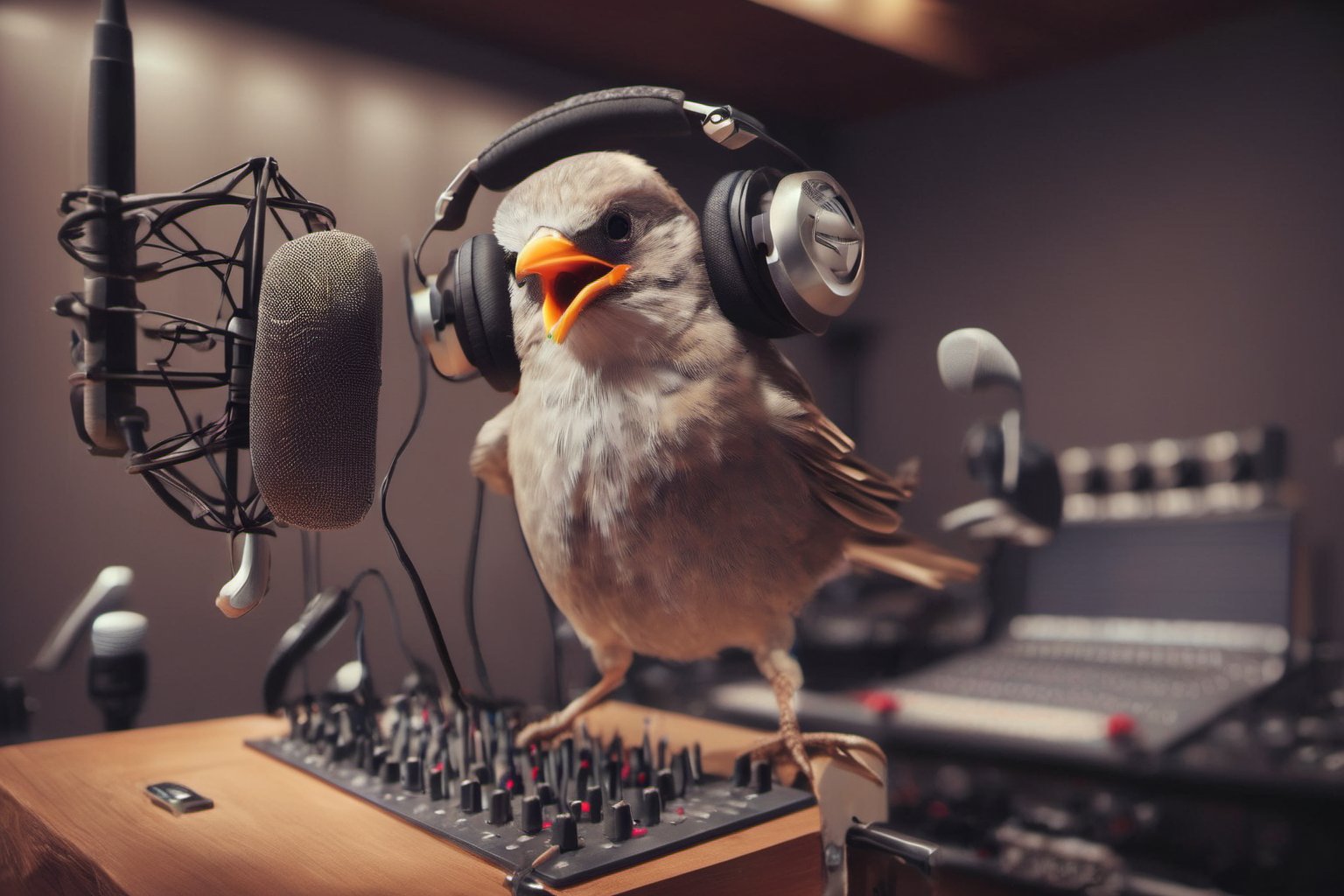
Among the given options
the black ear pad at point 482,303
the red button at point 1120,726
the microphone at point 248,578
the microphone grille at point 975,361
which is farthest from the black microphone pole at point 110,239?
the red button at point 1120,726

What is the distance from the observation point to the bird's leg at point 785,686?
950mm

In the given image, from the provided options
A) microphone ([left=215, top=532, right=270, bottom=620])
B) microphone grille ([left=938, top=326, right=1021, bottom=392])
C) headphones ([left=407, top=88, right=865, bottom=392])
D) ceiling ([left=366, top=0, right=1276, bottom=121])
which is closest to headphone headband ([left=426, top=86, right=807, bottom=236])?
headphones ([left=407, top=88, right=865, bottom=392])

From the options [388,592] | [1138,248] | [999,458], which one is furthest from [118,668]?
[1138,248]

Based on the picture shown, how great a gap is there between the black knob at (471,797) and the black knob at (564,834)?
0.13 metres

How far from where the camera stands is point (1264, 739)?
→ 1207 millimetres

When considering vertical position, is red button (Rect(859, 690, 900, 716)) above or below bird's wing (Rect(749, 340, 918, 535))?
below

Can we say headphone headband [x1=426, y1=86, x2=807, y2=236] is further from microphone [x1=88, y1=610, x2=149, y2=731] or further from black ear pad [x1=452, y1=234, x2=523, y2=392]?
microphone [x1=88, y1=610, x2=149, y2=731]

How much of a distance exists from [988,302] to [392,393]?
71 centimetres

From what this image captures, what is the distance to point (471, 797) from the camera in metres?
0.83

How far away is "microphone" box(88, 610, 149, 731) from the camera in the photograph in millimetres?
1111

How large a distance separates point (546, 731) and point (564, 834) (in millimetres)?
332

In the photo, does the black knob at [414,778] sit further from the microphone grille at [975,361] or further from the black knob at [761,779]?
the microphone grille at [975,361]

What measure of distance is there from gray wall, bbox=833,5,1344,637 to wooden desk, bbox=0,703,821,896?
57 cm

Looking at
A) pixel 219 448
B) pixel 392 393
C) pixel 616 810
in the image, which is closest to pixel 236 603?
pixel 219 448
